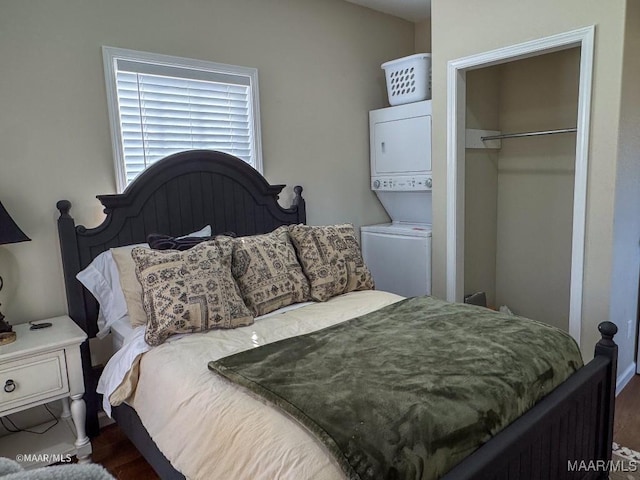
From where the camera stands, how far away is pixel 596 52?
8.19ft

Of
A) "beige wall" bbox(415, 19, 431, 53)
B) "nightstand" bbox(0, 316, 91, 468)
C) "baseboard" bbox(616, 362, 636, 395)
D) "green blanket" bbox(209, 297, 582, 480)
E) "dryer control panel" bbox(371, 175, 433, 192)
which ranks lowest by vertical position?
"baseboard" bbox(616, 362, 636, 395)

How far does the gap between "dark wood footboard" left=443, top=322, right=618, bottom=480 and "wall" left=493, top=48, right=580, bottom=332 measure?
1.73 m

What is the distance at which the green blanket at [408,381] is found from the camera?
124 centimetres

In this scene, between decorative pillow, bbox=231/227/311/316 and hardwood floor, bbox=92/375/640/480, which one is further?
decorative pillow, bbox=231/227/311/316

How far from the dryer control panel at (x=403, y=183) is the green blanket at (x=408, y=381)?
1548 millimetres

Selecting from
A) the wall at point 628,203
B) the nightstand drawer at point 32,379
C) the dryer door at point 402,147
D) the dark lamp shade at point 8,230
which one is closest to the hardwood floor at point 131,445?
the wall at point 628,203

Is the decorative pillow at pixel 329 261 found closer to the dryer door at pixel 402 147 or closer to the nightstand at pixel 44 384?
the dryer door at pixel 402 147

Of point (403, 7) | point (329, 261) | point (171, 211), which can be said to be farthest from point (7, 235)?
point (403, 7)

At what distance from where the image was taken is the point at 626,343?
9.65ft

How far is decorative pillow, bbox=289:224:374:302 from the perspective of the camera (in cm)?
262

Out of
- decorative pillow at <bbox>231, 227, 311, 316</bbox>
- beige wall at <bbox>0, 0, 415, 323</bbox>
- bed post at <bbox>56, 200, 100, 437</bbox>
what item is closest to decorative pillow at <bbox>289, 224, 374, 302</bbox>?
decorative pillow at <bbox>231, 227, 311, 316</bbox>

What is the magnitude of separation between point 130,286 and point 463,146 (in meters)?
2.39

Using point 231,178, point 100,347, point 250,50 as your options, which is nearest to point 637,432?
point 231,178

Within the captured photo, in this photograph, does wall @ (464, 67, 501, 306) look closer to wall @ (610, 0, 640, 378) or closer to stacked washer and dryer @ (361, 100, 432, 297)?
stacked washer and dryer @ (361, 100, 432, 297)
